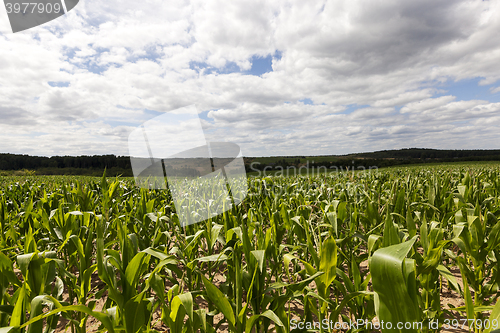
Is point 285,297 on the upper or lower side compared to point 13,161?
lower

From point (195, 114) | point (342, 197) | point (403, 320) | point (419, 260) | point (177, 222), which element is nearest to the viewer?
point (403, 320)

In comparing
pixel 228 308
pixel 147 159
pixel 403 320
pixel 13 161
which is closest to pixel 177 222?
pixel 147 159

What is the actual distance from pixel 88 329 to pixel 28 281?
86 centimetres

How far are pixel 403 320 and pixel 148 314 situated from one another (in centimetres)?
140

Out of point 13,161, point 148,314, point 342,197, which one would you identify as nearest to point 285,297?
point 148,314

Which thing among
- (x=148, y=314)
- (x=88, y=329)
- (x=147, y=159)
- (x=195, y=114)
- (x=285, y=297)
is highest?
(x=195, y=114)

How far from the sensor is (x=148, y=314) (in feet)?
4.68

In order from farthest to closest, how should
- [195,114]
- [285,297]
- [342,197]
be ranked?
1. [342,197]
2. [195,114]
3. [285,297]

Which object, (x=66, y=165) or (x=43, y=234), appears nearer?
(x=43, y=234)

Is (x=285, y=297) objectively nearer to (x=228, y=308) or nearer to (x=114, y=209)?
(x=228, y=308)

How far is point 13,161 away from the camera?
43.4m

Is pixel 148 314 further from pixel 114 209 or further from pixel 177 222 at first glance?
pixel 114 209

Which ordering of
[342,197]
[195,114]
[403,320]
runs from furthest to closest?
1. [342,197]
2. [195,114]
3. [403,320]

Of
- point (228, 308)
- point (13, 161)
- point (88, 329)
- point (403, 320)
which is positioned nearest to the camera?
point (403, 320)
